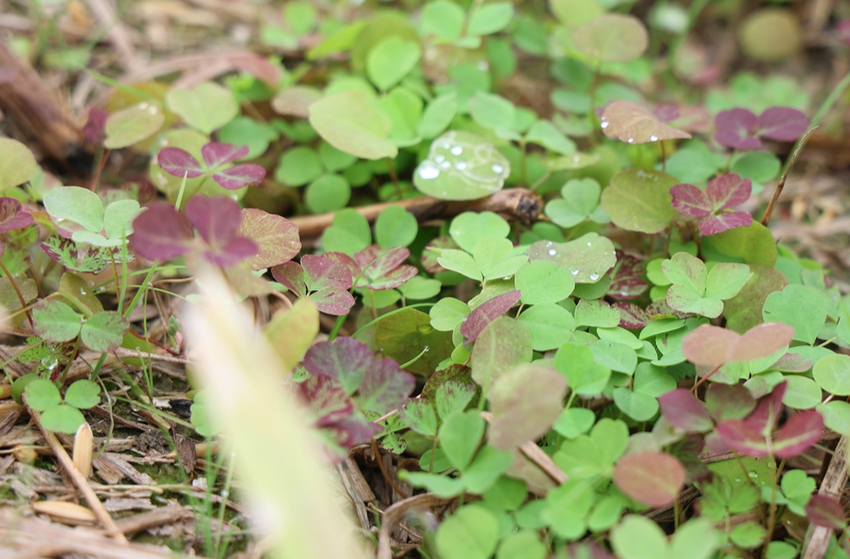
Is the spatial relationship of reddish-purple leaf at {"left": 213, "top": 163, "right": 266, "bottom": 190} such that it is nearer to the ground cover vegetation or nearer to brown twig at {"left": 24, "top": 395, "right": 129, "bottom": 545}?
the ground cover vegetation

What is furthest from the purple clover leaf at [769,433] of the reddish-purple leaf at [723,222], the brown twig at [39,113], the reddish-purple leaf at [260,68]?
the brown twig at [39,113]

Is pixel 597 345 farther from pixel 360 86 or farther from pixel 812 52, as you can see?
pixel 812 52

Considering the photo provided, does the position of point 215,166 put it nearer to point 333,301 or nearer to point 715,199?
point 333,301

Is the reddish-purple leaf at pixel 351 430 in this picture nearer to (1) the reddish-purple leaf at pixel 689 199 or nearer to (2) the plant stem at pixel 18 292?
(2) the plant stem at pixel 18 292

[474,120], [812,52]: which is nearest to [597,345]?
[474,120]

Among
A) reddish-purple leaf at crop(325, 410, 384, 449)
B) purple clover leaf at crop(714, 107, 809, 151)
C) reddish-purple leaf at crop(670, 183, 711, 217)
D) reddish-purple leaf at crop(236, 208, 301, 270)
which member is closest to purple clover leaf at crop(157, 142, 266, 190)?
reddish-purple leaf at crop(236, 208, 301, 270)

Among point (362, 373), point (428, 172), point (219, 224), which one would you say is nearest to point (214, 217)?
point (219, 224)
